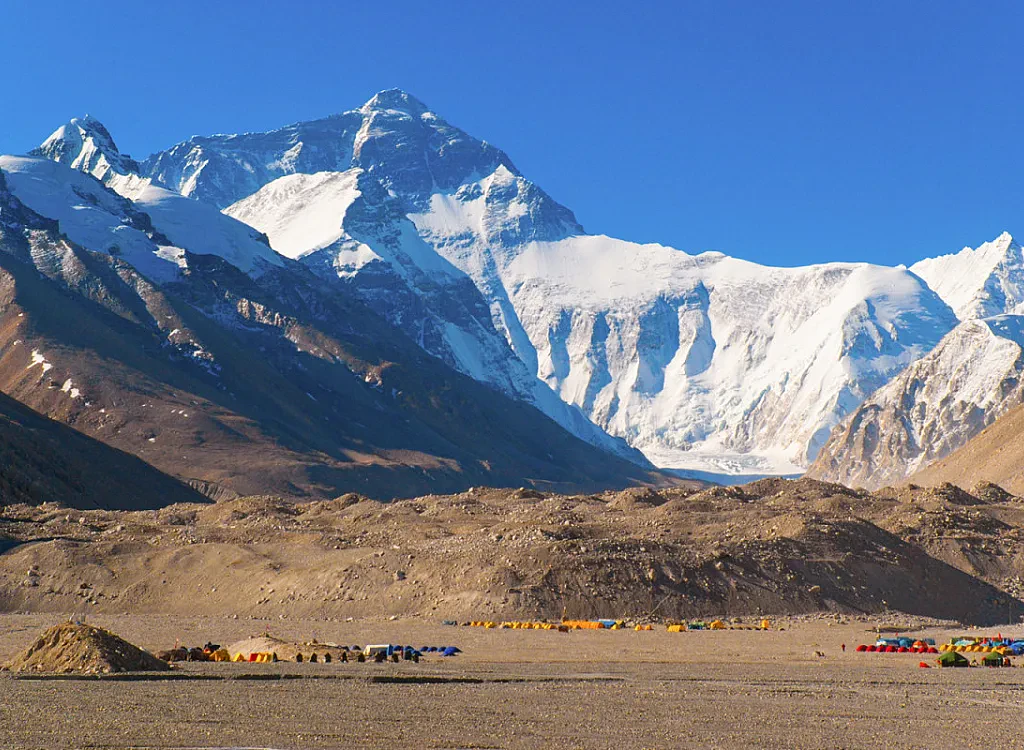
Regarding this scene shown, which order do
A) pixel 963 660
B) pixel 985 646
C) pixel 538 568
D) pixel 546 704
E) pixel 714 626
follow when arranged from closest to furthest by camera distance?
pixel 546 704, pixel 963 660, pixel 985 646, pixel 714 626, pixel 538 568

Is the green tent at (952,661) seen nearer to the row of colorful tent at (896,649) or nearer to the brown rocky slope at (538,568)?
the row of colorful tent at (896,649)

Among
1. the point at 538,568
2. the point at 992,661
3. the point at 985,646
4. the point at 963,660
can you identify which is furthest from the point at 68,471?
the point at 992,661

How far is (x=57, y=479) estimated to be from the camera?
132 meters

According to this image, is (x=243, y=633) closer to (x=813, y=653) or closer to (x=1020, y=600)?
(x=813, y=653)

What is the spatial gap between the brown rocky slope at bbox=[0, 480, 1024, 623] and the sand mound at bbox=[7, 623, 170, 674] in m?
25.7

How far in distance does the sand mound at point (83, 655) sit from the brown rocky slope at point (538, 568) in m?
25.7

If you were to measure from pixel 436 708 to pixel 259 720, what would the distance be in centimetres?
501

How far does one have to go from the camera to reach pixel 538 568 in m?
67.8

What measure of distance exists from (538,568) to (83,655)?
102 ft

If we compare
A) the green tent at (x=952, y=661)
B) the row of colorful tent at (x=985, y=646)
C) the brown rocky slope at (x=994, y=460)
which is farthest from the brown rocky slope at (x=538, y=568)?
the brown rocky slope at (x=994, y=460)

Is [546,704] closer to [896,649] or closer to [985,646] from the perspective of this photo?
[896,649]

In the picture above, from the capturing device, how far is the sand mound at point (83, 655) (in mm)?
39969

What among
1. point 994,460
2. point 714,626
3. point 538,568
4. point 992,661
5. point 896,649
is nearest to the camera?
point 992,661

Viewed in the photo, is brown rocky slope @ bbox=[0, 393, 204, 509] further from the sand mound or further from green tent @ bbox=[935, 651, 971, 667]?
green tent @ bbox=[935, 651, 971, 667]
